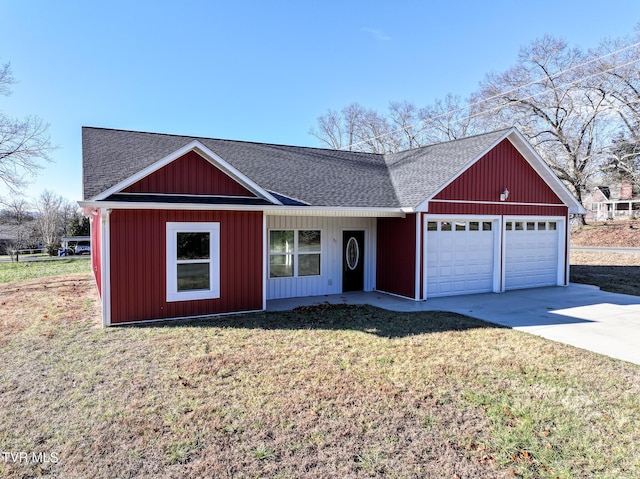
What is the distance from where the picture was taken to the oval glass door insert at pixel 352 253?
40.9 ft

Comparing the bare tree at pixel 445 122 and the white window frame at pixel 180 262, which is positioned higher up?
the bare tree at pixel 445 122

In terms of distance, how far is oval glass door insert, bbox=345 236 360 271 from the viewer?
12469mm

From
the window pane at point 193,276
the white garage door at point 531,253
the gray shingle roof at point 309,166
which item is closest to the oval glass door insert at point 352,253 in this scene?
the gray shingle roof at point 309,166

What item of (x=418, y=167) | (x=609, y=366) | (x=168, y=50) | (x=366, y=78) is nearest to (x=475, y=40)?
(x=366, y=78)

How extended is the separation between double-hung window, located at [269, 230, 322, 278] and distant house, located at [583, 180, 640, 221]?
3782 cm

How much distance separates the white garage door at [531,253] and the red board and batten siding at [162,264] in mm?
8065

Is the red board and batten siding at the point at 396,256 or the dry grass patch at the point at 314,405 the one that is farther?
the red board and batten siding at the point at 396,256

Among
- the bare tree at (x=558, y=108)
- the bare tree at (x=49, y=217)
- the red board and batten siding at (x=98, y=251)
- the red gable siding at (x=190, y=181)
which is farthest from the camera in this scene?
the bare tree at (x=49, y=217)

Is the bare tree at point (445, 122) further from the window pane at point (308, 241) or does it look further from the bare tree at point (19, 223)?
the bare tree at point (19, 223)

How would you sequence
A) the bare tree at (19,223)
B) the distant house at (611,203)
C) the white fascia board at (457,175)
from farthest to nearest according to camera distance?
the distant house at (611,203), the bare tree at (19,223), the white fascia board at (457,175)

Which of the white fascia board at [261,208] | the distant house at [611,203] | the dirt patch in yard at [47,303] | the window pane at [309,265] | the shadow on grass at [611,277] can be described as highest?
the distant house at [611,203]

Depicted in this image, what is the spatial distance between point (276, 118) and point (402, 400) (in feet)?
108

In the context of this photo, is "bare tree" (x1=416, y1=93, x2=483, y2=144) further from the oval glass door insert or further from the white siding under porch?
the oval glass door insert

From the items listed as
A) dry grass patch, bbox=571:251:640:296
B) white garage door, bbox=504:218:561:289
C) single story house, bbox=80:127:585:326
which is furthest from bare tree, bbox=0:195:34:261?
dry grass patch, bbox=571:251:640:296
